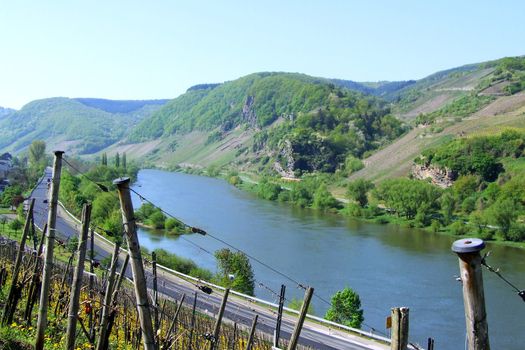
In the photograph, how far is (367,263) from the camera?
39000mm

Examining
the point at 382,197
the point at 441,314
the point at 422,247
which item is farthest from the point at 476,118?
the point at 441,314

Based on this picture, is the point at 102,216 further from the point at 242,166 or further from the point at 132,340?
the point at 242,166

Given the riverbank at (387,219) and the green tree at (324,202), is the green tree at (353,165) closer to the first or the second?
the riverbank at (387,219)

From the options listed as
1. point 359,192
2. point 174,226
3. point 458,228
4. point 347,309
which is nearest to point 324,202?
point 359,192

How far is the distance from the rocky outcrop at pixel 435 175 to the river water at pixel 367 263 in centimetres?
1768

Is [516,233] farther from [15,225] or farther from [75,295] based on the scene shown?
[75,295]

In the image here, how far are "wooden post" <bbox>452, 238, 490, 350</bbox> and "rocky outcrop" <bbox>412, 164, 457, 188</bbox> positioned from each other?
73.5 m

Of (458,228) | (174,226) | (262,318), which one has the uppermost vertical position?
(262,318)

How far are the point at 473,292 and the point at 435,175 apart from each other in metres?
76.5

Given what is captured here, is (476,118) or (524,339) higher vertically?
(476,118)

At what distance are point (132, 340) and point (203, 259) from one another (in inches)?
1065

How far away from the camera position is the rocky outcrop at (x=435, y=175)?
244ft

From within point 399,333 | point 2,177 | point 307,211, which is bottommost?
point 307,211

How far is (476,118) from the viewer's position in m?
95.8
